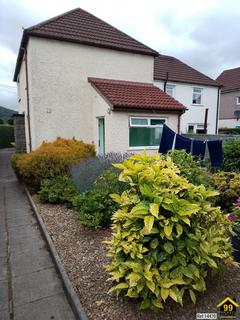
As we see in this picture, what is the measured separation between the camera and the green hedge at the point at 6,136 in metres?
24.2

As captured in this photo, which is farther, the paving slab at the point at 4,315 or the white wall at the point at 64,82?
the white wall at the point at 64,82

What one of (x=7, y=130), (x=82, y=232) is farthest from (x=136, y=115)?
(x=7, y=130)

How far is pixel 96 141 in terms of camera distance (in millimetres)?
9789

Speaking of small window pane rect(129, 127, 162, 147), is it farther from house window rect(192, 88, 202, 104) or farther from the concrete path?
house window rect(192, 88, 202, 104)

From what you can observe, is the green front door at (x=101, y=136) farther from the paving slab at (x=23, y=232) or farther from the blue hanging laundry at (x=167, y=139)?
the paving slab at (x=23, y=232)

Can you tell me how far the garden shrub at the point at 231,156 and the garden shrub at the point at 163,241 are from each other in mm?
5006

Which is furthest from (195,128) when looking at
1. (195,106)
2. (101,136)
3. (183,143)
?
(183,143)

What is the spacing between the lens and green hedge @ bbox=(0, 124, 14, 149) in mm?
24219

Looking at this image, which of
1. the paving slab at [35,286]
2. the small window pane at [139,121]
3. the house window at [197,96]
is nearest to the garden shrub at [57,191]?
the paving slab at [35,286]

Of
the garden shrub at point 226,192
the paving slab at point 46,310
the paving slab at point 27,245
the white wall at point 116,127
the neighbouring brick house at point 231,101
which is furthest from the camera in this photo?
the neighbouring brick house at point 231,101

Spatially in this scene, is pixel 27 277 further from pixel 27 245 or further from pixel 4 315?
pixel 27 245

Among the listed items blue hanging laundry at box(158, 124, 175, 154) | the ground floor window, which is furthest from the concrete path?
the ground floor window

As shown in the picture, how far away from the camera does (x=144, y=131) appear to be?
30.3ft

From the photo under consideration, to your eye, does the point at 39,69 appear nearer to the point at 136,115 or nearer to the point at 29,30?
the point at 29,30
